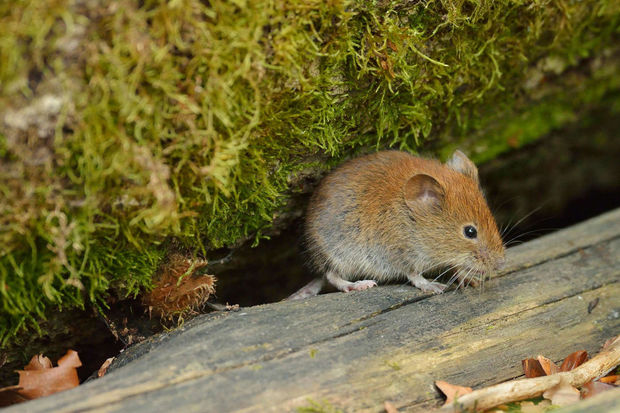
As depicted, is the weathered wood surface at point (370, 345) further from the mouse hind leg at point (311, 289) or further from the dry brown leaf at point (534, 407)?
the mouse hind leg at point (311, 289)

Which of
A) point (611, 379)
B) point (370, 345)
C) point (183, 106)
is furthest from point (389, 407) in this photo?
point (183, 106)

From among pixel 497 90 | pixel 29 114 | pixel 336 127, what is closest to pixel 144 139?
pixel 29 114

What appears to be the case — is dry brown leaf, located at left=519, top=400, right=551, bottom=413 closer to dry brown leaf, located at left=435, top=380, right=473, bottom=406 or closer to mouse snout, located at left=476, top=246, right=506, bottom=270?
dry brown leaf, located at left=435, top=380, right=473, bottom=406

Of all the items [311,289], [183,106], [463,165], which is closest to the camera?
[183,106]

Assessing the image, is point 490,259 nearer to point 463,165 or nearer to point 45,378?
point 463,165

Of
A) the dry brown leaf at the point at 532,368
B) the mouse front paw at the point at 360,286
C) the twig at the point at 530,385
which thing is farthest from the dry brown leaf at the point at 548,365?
the mouse front paw at the point at 360,286

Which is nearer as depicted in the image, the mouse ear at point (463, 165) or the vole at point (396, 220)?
the vole at point (396, 220)

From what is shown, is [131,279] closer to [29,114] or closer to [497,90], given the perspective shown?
[29,114]

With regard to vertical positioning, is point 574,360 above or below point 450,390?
below
